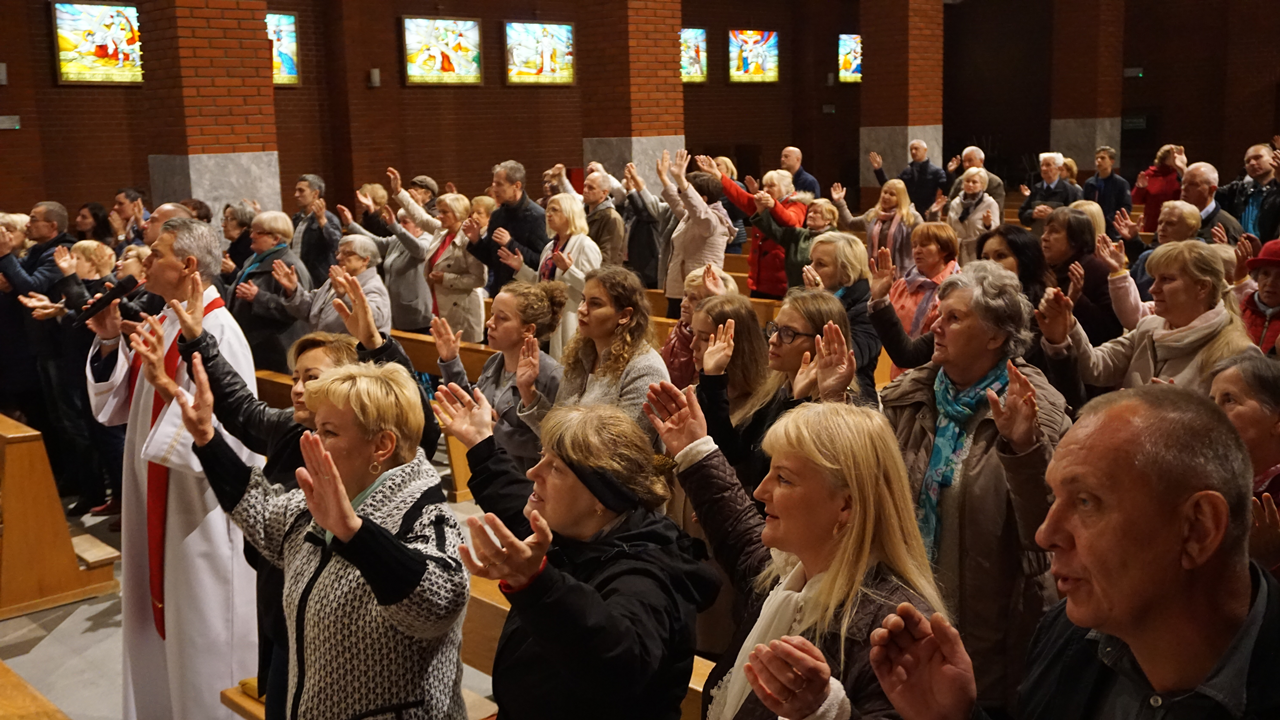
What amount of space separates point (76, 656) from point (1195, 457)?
16.6 ft

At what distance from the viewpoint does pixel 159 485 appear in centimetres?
393

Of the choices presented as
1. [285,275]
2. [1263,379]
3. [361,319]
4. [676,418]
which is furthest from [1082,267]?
[285,275]

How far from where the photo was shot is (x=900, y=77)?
14250mm

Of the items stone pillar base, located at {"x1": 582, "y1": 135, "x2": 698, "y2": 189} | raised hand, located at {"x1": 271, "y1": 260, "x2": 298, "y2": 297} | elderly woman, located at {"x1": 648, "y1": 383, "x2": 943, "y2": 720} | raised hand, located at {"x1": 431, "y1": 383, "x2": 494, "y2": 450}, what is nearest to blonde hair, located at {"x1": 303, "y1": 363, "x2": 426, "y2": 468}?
raised hand, located at {"x1": 431, "y1": 383, "x2": 494, "y2": 450}

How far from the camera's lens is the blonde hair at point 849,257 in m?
5.22

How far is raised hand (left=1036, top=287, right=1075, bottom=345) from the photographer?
3762mm

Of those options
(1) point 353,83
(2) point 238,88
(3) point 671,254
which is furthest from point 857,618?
(1) point 353,83

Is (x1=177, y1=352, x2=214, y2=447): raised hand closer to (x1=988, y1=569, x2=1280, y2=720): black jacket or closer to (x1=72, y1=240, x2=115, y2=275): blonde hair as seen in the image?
(x1=988, y1=569, x2=1280, y2=720): black jacket

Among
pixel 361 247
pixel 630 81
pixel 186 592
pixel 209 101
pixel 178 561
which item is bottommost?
pixel 186 592

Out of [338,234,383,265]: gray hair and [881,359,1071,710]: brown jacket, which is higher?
[338,234,383,265]: gray hair

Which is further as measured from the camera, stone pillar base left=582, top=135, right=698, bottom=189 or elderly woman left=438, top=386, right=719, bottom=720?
stone pillar base left=582, top=135, right=698, bottom=189

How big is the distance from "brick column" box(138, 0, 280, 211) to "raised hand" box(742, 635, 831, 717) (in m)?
8.01

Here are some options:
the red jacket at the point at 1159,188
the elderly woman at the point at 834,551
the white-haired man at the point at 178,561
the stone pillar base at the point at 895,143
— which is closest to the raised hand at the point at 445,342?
the white-haired man at the point at 178,561

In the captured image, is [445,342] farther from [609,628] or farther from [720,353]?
[609,628]
